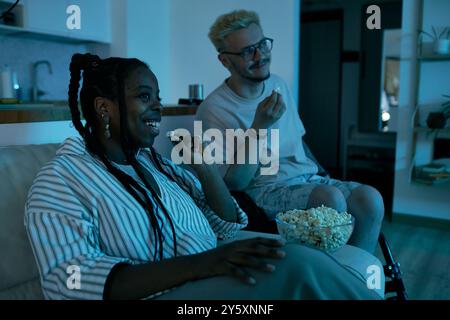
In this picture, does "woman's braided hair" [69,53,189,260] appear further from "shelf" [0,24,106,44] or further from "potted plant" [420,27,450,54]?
"potted plant" [420,27,450,54]

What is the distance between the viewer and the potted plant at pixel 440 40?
122 inches

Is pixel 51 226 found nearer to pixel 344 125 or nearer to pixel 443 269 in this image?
pixel 443 269

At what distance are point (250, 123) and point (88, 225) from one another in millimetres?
995

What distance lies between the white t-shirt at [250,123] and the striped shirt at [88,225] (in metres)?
0.59

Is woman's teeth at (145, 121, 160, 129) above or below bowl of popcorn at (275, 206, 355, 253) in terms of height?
above

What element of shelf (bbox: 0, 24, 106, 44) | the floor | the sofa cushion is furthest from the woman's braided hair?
shelf (bbox: 0, 24, 106, 44)

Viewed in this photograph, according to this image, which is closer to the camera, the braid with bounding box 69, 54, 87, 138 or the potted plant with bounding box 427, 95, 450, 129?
the braid with bounding box 69, 54, 87, 138

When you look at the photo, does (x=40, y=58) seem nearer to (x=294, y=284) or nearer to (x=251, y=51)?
Answer: (x=251, y=51)

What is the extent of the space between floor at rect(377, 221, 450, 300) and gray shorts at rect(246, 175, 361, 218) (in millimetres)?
729

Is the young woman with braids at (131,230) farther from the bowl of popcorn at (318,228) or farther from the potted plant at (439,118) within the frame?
the potted plant at (439,118)

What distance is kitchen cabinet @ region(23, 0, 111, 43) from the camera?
3.17 metres

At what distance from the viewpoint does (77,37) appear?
3.47m

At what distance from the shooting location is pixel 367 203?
5.39ft

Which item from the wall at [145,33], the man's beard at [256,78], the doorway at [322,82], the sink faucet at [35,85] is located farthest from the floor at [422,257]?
the sink faucet at [35,85]
